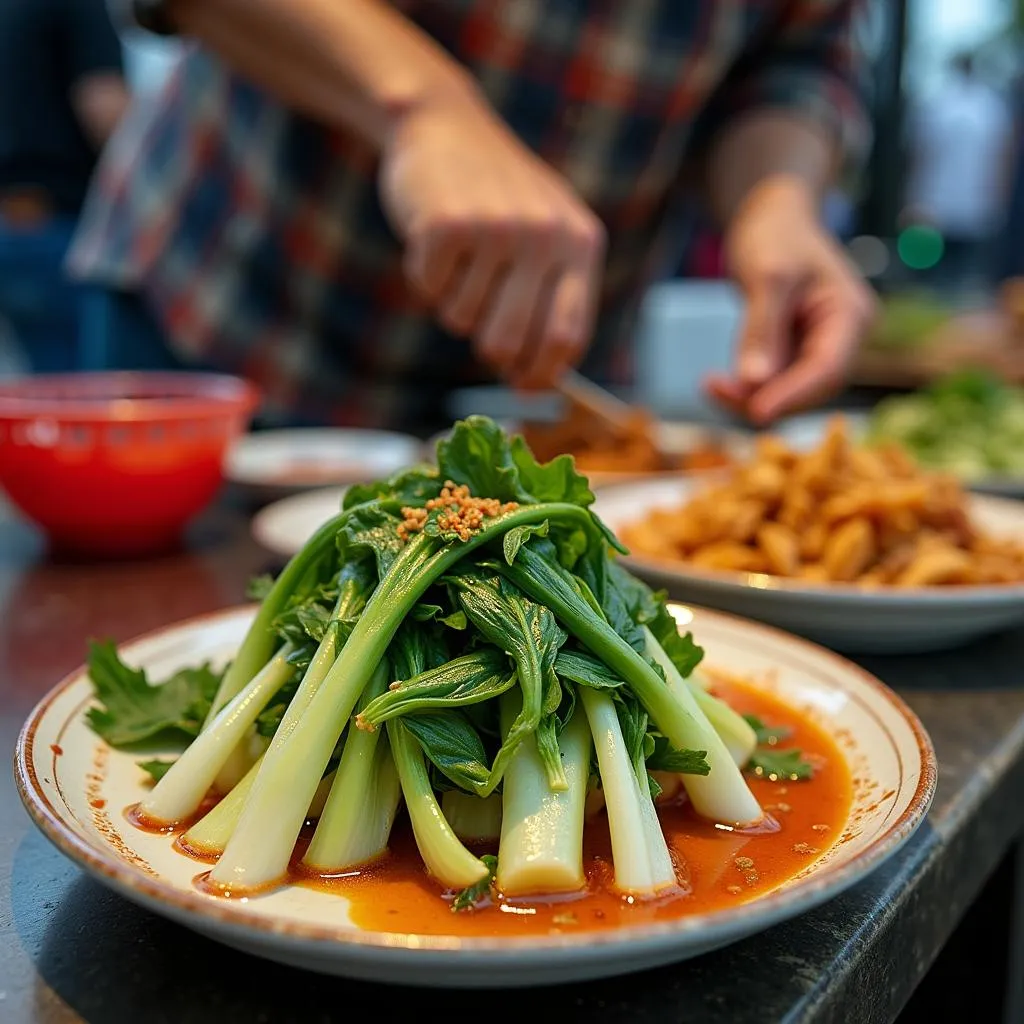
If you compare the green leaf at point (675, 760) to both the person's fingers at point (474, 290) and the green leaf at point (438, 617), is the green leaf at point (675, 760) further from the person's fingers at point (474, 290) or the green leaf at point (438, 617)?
the person's fingers at point (474, 290)

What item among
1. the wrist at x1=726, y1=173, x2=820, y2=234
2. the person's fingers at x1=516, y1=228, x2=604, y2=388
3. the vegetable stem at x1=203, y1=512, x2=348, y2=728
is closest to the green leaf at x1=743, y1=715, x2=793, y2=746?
the vegetable stem at x1=203, y1=512, x2=348, y2=728

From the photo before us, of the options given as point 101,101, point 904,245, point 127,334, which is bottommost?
point 904,245

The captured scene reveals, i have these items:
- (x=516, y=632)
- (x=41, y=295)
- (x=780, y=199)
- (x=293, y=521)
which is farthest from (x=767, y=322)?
(x=41, y=295)

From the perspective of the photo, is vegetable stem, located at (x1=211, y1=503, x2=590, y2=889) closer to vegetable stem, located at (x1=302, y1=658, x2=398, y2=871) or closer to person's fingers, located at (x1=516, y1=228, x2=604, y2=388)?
vegetable stem, located at (x1=302, y1=658, x2=398, y2=871)

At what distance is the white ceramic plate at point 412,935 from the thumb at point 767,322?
3.66 ft

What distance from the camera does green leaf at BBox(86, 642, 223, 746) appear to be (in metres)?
0.89

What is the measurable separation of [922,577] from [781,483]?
26 centimetres

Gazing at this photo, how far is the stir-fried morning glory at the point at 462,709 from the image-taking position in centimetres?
71

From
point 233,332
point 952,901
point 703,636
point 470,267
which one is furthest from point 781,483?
point 233,332

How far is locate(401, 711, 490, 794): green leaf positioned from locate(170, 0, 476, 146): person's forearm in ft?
4.21

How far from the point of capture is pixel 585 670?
0.76 metres

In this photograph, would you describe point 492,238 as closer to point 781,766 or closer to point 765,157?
point 781,766

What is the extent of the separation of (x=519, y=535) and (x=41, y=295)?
175 inches

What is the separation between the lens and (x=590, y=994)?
65 cm
